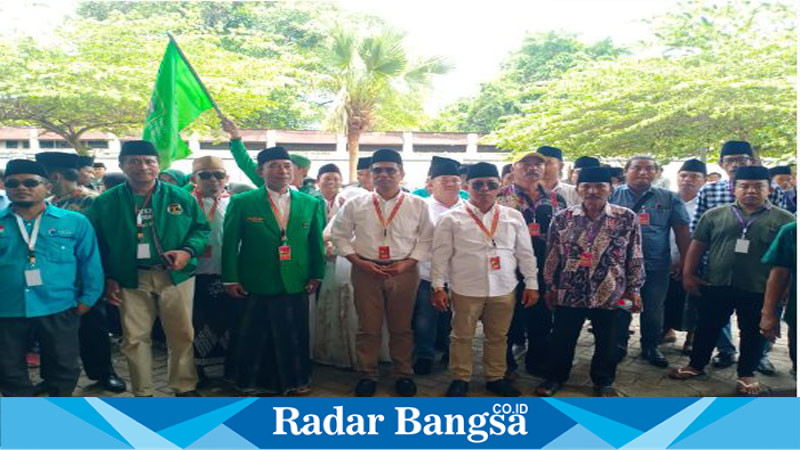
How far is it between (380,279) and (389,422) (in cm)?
105

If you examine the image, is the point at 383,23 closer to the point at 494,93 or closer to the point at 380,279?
the point at 380,279

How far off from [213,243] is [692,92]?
8.98 m

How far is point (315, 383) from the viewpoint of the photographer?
162 inches

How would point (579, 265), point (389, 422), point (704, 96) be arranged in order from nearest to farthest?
1. point (389, 422)
2. point (579, 265)
3. point (704, 96)

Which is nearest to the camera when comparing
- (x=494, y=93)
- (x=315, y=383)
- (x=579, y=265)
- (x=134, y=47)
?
(x=579, y=265)

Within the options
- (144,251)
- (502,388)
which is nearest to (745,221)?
(502,388)

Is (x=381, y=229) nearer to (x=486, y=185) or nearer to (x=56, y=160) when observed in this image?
(x=486, y=185)

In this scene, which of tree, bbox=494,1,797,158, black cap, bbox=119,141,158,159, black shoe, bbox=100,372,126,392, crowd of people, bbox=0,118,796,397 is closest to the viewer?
crowd of people, bbox=0,118,796,397

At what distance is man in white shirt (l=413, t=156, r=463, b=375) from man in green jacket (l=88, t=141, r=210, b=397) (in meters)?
1.90

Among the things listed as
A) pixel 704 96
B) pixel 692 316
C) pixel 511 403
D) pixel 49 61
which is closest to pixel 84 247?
pixel 511 403

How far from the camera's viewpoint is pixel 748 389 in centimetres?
386

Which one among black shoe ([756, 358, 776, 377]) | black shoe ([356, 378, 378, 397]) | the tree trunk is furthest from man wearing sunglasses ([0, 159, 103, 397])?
the tree trunk

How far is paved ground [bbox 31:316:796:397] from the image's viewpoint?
3.93 meters

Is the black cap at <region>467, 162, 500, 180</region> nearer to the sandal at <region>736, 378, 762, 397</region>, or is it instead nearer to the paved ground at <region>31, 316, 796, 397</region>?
the paved ground at <region>31, 316, 796, 397</region>
